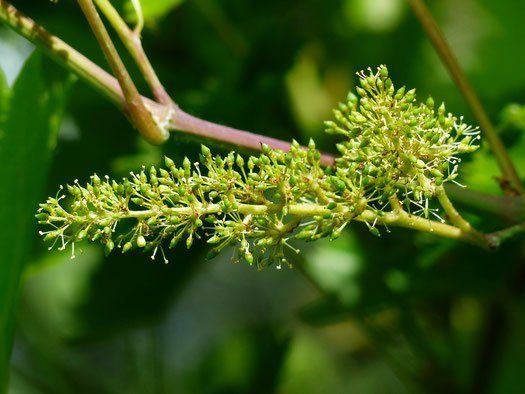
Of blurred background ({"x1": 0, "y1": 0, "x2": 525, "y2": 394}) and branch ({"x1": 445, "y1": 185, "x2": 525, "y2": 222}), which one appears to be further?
blurred background ({"x1": 0, "y1": 0, "x2": 525, "y2": 394})

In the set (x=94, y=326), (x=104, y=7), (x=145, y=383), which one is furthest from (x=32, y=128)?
(x=145, y=383)

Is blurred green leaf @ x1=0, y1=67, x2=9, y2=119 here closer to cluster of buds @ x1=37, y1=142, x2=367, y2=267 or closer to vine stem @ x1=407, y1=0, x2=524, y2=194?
cluster of buds @ x1=37, y1=142, x2=367, y2=267

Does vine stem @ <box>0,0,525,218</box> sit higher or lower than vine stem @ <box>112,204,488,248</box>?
higher

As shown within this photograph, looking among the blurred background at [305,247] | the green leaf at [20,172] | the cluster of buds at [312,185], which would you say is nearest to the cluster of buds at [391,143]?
the cluster of buds at [312,185]

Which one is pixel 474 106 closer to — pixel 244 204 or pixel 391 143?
pixel 391 143

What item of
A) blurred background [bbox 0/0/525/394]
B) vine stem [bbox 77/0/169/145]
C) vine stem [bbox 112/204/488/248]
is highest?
vine stem [bbox 77/0/169/145]

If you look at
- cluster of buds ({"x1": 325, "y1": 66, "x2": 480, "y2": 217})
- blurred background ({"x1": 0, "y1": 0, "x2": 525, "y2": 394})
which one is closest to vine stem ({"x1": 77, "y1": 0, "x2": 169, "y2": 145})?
cluster of buds ({"x1": 325, "y1": 66, "x2": 480, "y2": 217})
